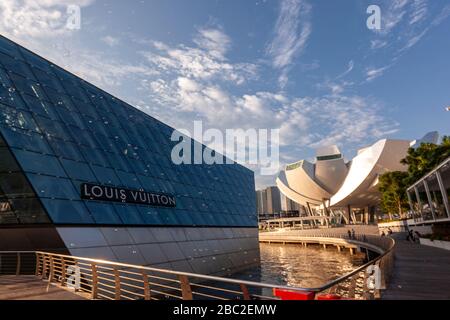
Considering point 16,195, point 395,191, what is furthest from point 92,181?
point 395,191

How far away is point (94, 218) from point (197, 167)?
51.3ft

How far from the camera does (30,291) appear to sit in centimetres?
1099

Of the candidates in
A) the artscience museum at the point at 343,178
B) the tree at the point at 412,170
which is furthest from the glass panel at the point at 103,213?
the artscience museum at the point at 343,178

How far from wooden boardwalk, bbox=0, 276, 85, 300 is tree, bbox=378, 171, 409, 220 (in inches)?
2454

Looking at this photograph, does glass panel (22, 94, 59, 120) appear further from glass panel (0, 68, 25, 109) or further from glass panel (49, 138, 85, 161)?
glass panel (49, 138, 85, 161)

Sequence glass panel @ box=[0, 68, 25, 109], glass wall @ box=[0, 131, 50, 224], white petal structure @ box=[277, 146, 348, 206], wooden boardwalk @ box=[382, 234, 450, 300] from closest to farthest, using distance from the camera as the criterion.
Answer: wooden boardwalk @ box=[382, 234, 450, 300] < glass wall @ box=[0, 131, 50, 224] < glass panel @ box=[0, 68, 25, 109] < white petal structure @ box=[277, 146, 348, 206]

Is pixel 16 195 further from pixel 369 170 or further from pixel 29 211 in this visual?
pixel 369 170

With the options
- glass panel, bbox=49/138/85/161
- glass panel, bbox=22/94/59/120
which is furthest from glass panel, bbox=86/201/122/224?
glass panel, bbox=22/94/59/120

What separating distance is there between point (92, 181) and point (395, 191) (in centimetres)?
6023

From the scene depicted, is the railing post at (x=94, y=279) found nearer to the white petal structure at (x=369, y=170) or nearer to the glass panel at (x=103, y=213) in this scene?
the glass panel at (x=103, y=213)

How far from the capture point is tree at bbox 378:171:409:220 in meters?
63.0

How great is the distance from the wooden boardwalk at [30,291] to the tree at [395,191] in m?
62.3

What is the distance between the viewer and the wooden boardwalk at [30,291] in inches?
394
